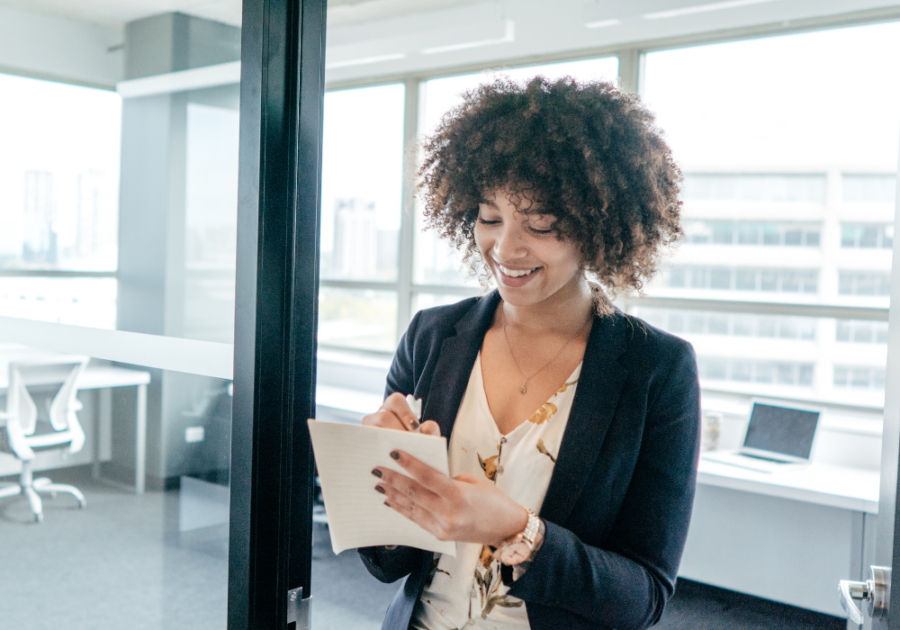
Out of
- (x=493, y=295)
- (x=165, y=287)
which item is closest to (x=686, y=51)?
(x=493, y=295)

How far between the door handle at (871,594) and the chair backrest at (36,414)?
3.36 feet

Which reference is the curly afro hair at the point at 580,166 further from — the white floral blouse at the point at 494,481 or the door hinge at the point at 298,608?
the door hinge at the point at 298,608

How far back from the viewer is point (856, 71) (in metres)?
3.20

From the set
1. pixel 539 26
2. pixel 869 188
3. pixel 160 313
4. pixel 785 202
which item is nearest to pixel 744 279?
pixel 785 202

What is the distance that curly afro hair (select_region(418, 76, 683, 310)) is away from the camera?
96 cm

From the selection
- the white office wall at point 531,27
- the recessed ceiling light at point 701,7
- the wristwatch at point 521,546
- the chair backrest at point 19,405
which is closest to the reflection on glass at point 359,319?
the white office wall at point 531,27

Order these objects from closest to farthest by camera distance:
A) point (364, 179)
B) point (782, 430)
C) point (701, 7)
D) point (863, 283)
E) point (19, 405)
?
point (19, 405) < point (701, 7) < point (782, 430) < point (863, 283) < point (364, 179)

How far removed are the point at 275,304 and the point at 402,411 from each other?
218mm

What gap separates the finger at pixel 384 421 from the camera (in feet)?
3.04

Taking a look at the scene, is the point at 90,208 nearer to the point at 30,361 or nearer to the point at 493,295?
the point at 30,361

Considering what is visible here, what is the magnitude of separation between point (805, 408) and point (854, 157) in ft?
3.75

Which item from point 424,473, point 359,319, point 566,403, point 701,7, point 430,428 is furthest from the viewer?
point 359,319

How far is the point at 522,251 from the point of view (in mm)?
949

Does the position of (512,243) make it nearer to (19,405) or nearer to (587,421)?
(587,421)
